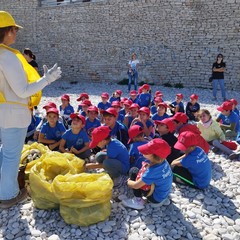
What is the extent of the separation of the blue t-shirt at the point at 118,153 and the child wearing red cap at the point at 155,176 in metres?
0.63

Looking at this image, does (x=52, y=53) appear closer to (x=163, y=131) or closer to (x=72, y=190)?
(x=163, y=131)

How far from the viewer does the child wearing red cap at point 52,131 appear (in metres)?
5.35

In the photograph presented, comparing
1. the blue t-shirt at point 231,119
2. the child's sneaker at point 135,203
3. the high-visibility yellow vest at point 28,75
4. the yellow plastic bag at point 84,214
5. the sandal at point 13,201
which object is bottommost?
the sandal at point 13,201

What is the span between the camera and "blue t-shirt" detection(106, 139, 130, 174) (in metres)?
4.30

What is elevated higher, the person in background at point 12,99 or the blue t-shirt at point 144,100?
the person in background at point 12,99

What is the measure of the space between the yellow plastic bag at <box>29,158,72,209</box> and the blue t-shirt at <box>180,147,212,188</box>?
1631 mm

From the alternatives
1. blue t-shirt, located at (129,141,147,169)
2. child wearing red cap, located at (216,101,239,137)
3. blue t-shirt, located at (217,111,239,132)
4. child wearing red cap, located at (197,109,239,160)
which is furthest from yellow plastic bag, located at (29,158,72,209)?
blue t-shirt, located at (217,111,239,132)

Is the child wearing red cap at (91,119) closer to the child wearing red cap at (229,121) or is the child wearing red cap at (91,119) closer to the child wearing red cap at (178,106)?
the child wearing red cap at (178,106)

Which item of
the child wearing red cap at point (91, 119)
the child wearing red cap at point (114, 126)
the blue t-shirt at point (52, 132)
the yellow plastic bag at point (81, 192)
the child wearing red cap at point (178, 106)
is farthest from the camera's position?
the child wearing red cap at point (178, 106)

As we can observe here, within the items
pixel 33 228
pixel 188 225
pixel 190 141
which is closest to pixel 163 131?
pixel 190 141

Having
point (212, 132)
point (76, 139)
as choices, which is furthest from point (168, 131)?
point (76, 139)

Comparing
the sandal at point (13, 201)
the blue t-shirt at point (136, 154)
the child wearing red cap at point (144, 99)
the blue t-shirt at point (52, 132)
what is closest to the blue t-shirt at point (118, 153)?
the blue t-shirt at point (136, 154)

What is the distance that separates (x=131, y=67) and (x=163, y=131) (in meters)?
8.96

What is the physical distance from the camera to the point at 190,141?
157 inches
